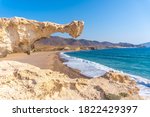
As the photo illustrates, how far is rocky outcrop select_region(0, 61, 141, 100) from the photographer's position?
6.21 meters

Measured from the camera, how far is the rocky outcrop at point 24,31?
325 inches

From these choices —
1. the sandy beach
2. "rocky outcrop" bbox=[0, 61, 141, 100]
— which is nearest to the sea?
the sandy beach

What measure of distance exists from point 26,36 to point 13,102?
3.25 meters

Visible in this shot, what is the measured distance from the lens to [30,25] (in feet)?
28.7

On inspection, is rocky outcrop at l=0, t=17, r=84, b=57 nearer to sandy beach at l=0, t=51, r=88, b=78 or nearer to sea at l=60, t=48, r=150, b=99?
sandy beach at l=0, t=51, r=88, b=78

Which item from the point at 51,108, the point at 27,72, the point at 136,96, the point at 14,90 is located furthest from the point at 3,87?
the point at 136,96

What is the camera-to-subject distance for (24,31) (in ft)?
28.5

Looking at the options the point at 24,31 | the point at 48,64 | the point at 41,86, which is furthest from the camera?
the point at 48,64

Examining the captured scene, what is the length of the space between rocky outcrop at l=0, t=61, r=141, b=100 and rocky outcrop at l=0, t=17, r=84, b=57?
1.00 meters

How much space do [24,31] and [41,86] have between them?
2.82m

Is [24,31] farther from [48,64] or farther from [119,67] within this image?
[119,67]

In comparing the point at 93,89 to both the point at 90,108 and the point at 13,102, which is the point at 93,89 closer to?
the point at 90,108

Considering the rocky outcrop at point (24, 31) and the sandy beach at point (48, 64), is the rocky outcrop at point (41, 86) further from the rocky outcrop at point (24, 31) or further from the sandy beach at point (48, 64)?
the sandy beach at point (48, 64)

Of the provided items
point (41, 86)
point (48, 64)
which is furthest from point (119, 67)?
point (41, 86)
